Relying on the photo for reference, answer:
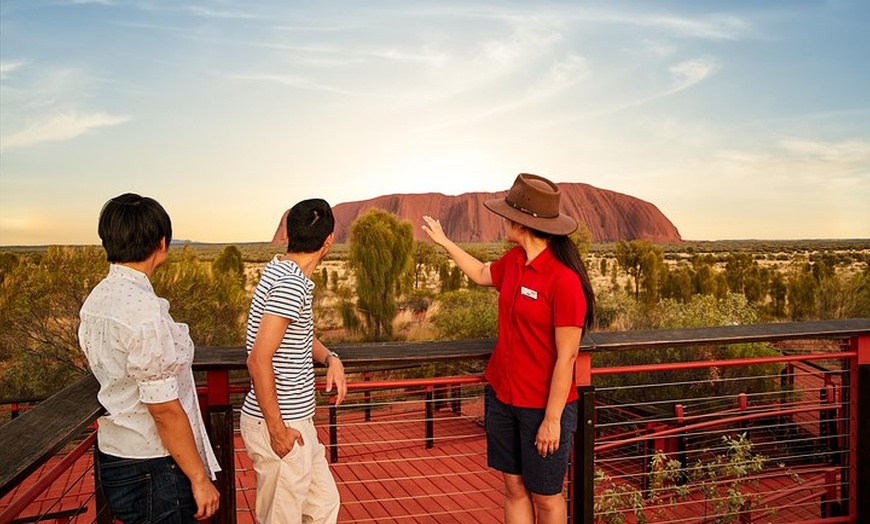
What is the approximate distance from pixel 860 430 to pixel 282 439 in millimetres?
2447

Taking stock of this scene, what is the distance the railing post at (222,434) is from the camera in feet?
7.07

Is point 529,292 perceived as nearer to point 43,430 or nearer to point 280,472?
point 280,472

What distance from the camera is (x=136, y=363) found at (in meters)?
1.44

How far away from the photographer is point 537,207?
7.29ft

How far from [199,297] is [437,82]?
27.7 m

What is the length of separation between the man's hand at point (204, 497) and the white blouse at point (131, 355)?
0.36 ft

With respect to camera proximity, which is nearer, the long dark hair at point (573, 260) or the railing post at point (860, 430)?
the long dark hair at point (573, 260)

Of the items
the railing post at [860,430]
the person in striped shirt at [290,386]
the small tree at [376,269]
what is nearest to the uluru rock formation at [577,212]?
the small tree at [376,269]

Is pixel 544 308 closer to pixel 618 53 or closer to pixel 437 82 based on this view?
pixel 618 53

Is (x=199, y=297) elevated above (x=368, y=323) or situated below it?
above

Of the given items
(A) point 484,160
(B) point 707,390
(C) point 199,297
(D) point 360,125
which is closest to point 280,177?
(D) point 360,125

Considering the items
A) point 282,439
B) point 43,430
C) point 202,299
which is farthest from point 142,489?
point 202,299

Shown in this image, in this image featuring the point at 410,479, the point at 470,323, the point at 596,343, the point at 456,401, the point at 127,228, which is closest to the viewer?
the point at 127,228

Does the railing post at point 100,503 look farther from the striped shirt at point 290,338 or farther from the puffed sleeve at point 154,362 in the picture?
the puffed sleeve at point 154,362
